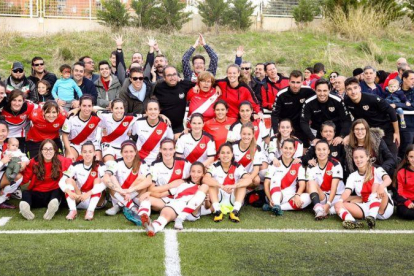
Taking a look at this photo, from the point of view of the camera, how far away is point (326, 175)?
770cm

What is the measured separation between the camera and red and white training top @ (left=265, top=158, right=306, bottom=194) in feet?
25.4

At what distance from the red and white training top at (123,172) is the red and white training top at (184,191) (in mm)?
448

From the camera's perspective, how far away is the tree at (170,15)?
67.8 feet

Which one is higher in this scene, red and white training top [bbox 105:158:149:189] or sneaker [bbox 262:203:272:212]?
red and white training top [bbox 105:158:149:189]

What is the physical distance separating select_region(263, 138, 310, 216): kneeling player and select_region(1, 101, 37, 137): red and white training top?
3.66 metres

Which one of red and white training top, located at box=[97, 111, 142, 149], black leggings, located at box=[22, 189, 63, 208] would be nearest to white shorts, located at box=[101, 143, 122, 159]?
red and white training top, located at box=[97, 111, 142, 149]

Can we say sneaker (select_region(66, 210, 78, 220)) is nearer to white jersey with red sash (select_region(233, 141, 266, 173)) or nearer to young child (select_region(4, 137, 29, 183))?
young child (select_region(4, 137, 29, 183))

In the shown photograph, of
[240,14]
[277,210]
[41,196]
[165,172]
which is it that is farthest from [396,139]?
[240,14]

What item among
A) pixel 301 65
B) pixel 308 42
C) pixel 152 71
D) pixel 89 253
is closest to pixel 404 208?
pixel 89 253

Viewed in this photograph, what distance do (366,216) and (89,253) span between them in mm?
3463

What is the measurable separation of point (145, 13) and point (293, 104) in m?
13.0

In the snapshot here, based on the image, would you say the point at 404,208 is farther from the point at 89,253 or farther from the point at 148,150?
the point at 89,253

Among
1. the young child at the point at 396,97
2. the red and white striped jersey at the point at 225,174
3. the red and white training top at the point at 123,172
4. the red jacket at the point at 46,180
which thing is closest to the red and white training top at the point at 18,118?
the red jacket at the point at 46,180

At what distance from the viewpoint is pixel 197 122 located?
7.79 m
